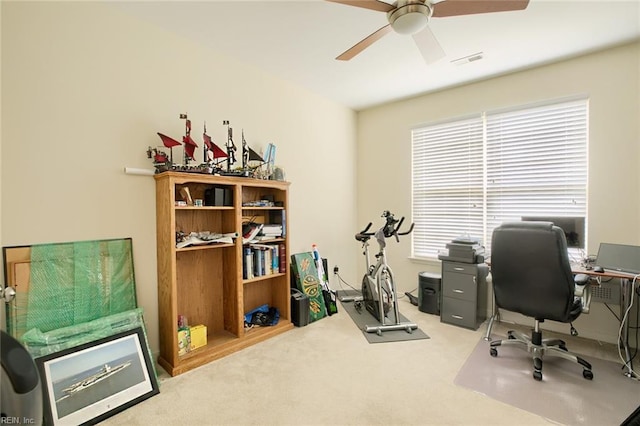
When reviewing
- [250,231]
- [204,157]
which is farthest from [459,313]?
[204,157]

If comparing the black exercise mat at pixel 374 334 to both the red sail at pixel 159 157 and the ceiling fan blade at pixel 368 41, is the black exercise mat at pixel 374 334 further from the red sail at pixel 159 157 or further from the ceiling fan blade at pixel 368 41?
the ceiling fan blade at pixel 368 41

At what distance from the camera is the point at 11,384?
75 centimetres

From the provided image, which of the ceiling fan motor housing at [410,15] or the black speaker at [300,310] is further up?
the ceiling fan motor housing at [410,15]

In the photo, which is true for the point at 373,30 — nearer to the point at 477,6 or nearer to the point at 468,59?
the point at 477,6

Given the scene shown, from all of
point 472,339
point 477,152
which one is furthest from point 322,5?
point 472,339

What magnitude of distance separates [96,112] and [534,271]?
138 inches

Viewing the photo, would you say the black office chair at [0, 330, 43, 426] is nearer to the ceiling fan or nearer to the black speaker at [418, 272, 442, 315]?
the ceiling fan

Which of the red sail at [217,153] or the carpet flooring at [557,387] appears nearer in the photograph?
the carpet flooring at [557,387]

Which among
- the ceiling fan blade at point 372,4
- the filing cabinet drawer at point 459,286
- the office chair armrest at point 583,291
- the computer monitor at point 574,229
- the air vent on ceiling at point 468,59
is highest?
the air vent on ceiling at point 468,59

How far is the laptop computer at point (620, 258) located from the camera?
7.72 ft

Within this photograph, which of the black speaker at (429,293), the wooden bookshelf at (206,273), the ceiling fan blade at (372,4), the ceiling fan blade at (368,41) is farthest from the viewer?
the black speaker at (429,293)

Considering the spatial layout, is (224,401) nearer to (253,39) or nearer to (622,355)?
(253,39)

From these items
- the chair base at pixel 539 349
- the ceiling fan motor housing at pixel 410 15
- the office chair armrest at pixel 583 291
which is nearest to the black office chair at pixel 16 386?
the ceiling fan motor housing at pixel 410 15

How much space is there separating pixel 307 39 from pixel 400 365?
9.68 ft
